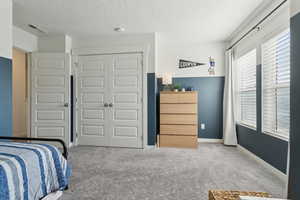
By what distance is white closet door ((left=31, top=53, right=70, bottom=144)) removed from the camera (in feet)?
12.8

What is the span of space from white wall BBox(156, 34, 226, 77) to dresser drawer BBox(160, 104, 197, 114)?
950mm

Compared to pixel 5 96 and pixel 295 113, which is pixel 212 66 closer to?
pixel 295 113

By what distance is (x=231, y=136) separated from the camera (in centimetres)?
395

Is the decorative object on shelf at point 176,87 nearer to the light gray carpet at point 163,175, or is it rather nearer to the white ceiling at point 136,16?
the white ceiling at point 136,16

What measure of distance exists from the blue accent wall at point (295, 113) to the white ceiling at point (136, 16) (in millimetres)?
1246

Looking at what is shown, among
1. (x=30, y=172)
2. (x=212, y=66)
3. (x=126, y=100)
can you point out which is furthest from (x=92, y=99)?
(x=212, y=66)

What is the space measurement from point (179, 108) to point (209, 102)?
3.25 feet

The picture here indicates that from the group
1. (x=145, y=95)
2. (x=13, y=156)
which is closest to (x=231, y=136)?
(x=145, y=95)

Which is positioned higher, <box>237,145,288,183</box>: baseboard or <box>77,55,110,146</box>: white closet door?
<box>77,55,110,146</box>: white closet door

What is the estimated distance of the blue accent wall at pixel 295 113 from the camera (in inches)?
62.0

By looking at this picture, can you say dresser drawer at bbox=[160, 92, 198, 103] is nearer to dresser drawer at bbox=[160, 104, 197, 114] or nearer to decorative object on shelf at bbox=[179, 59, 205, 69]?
dresser drawer at bbox=[160, 104, 197, 114]

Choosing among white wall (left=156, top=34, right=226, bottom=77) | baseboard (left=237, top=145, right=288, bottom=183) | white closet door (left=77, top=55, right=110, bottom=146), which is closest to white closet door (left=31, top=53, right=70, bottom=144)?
white closet door (left=77, top=55, right=110, bottom=146)

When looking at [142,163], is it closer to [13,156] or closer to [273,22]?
[13,156]

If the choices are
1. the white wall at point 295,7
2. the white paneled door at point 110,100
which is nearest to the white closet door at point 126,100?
the white paneled door at point 110,100
